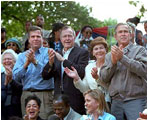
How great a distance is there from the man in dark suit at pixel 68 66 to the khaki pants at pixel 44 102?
19cm

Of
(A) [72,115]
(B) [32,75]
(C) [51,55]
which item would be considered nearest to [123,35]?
(C) [51,55]

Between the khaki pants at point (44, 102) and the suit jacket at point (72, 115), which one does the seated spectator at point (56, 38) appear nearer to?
the khaki pants at point (44, 102)

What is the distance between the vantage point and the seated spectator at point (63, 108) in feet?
16.9

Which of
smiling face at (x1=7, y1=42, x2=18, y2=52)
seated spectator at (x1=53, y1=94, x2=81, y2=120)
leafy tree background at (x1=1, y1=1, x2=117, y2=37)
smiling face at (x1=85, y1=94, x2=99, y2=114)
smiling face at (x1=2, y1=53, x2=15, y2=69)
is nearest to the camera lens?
smiling face at (x1=85, y1=94, x2=99, y2=114)

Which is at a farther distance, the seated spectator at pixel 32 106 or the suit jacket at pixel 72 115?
the seated spectator at pixel 32 106

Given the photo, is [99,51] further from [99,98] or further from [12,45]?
[12,45]

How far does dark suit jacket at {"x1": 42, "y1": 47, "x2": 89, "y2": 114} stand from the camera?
5.33m

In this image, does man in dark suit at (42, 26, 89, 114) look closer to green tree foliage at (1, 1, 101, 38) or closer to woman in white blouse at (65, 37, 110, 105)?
woman in white blouse at (65, 37, 110, 105)

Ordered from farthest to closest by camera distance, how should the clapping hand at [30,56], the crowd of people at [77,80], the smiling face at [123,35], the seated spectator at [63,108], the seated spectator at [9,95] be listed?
the seated spectator at [9,95]
the clapping hand at [30,56]
the seated spectator at [63,108]
the smiling face at [123,35]
the crowd of people at [77,80]

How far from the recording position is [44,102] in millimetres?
5523

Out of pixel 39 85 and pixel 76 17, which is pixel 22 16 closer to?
pixel 76 17

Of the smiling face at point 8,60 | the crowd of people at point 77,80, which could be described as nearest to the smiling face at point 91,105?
the crowd of people at point 77,80

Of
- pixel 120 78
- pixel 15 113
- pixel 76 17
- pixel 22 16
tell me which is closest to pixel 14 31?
pixel 22 16

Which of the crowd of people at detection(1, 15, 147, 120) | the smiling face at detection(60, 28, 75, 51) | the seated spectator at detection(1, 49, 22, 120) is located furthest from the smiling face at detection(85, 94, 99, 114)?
the seated spectator at detection(1, 49, 22, 120)
